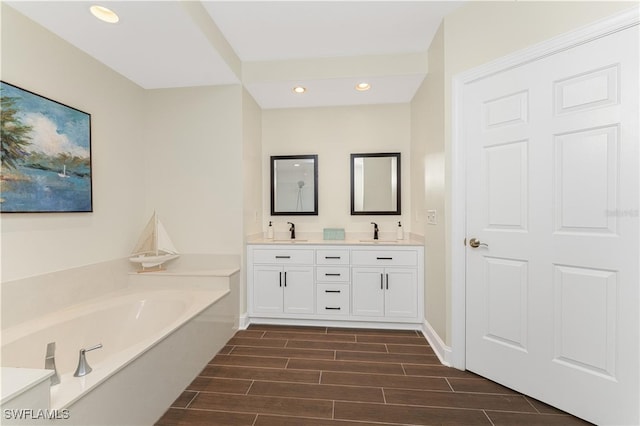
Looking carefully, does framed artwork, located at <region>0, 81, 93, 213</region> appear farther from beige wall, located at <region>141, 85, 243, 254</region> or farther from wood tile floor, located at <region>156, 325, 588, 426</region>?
wood tile floor, located at <region>156, 325, 588, 426</region>

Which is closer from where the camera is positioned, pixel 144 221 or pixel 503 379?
pixel 503 379

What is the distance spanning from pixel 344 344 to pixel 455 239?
1307 millimetres

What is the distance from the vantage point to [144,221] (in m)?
2.83

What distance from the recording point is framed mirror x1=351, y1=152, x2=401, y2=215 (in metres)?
3.19

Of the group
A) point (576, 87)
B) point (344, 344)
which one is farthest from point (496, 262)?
point (344, 344)

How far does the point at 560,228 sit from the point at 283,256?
2.18 m

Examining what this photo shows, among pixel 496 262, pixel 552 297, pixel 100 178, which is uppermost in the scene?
pixel 100 178

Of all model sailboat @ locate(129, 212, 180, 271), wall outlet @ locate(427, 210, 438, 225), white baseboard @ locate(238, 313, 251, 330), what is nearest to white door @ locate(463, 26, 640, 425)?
wall outlet @ locate(427, 210, 438, 225)

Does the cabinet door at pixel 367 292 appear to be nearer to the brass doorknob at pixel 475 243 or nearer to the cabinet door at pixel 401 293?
the cabinet door at pixel 401 293

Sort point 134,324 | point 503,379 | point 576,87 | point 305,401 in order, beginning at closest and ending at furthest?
point 576,87
point 305,401
point 503,379
point 134,324

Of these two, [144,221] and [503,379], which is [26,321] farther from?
[503,379]

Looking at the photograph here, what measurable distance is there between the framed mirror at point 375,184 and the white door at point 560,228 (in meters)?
1.23

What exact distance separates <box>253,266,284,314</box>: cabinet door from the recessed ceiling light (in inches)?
87.2

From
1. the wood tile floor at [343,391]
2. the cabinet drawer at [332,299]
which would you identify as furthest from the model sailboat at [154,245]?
the cabinet drawer at [332,299]
